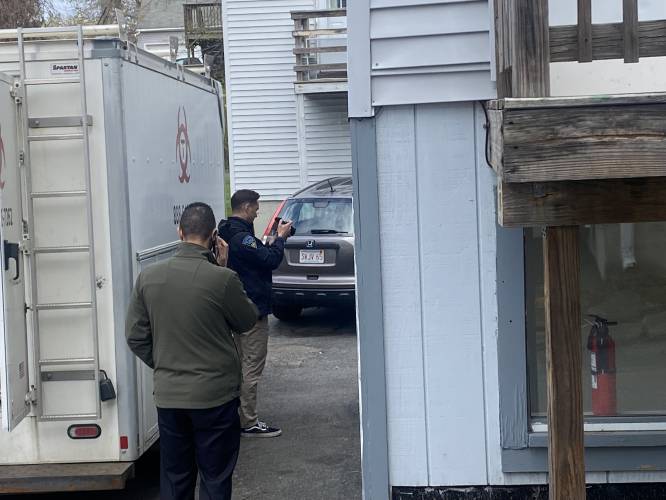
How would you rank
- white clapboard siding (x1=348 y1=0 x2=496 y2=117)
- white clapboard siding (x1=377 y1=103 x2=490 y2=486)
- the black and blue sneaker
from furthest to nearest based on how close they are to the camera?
the black and blue sneaker → white clapboard siding (x1=377 y1=103 x2=490 y2=486) → white clapboard siding (x1=348 y1=0 x2=496 y2=117)

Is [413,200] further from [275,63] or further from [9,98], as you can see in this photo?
[275,63]

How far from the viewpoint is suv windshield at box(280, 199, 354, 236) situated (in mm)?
11883

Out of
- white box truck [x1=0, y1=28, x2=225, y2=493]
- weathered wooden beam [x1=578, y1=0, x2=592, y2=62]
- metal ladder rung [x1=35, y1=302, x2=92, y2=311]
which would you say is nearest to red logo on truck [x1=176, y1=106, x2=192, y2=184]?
white box truck [x1=0, y1=28, x2=225, y2=493]

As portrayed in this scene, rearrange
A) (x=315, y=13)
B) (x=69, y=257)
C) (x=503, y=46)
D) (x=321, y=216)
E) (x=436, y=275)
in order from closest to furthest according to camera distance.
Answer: (x=503, y=46), (x=436, y=275), (x=69, y=257), (x=321, y=216), (x=315, y=13)

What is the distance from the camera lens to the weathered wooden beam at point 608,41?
372 centimetres

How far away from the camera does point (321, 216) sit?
474 inches

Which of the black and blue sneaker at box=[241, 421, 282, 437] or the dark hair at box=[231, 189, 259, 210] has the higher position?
the dark hair at box=[231, 189, 259, 210]

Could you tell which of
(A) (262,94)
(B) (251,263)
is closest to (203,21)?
(A) (262,94)

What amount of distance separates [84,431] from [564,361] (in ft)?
10.5

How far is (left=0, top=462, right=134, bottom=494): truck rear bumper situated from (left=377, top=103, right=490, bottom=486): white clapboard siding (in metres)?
1.67

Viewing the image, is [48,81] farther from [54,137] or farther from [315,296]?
[315,296]

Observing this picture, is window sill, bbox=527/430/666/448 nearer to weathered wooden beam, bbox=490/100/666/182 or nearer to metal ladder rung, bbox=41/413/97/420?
weathered wooden beam, bbox=490/100/666/182

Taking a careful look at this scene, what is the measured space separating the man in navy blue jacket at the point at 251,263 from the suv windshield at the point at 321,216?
14.4ft

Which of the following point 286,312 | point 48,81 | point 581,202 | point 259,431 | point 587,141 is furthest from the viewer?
point 286,312
